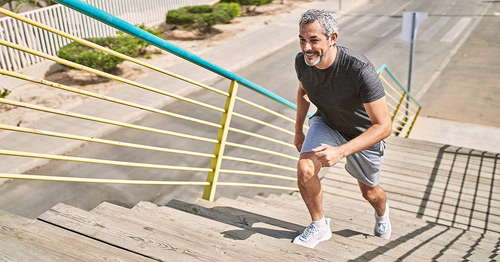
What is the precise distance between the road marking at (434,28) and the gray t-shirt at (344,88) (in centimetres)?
1636

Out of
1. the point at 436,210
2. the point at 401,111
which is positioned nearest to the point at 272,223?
the point at 436,210

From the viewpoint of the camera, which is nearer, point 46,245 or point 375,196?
point 46,245

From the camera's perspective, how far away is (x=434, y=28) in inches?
763

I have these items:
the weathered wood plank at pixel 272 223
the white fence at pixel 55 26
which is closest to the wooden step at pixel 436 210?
the weathered wood plank at pixel 272 223

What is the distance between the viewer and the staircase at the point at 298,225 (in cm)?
229

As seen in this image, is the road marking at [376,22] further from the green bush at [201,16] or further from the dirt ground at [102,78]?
the green bush at [201,16]

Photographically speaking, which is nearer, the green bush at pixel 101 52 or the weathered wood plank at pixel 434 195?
the weathered wood plank at pixel 434 195

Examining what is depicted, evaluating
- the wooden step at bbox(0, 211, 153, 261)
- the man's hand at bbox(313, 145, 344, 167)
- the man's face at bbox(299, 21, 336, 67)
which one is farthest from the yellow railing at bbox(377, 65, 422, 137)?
the wooden step at bbox(0, 211, 153, 261)

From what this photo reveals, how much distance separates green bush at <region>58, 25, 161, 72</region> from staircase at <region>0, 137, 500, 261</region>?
9.09 m

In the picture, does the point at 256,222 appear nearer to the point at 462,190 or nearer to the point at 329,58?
the point at 329,58

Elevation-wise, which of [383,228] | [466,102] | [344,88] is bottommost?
[466,102]

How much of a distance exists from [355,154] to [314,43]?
901mm

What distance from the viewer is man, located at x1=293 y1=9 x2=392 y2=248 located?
273cm

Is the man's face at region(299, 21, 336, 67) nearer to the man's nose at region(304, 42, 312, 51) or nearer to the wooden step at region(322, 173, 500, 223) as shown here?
the man's nose at region(304, 42, 312, 51)
